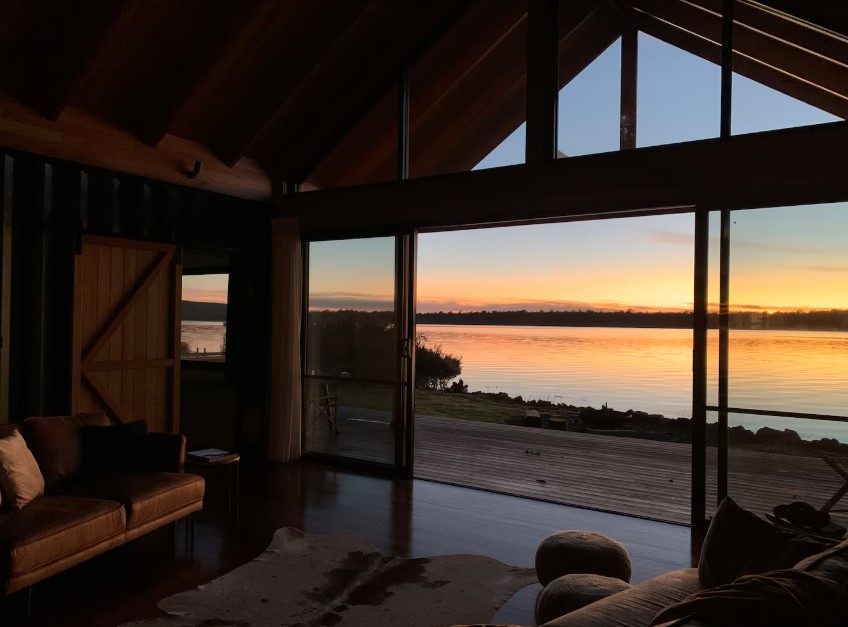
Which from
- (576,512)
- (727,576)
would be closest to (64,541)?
(727,576)

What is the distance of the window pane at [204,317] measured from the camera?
6918mm

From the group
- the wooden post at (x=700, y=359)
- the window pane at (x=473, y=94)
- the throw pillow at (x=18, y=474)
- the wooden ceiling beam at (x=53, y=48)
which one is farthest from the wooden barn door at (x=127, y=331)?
the wooden post at (x=700, y=359)

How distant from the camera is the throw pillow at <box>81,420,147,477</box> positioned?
398 centimetres

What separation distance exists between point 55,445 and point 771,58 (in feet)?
17.2

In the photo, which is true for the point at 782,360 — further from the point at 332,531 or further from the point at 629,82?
the point at 332,531

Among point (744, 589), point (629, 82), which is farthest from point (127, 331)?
point (744, 589)

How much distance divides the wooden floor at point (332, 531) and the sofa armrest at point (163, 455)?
18.9 inches

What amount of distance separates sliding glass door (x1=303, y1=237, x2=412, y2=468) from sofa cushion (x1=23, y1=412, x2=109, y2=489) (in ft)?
8.82

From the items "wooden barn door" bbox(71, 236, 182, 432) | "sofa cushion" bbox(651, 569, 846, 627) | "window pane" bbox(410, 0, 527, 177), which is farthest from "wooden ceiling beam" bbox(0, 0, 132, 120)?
"sofa cushion" bbox(651, 569, 846, 627)

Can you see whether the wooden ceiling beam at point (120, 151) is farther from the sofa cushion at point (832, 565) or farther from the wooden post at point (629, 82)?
the sofa cushion at point (832, 565)

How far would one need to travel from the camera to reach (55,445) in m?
3.83

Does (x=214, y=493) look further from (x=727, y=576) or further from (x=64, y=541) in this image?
(x=727, y=576)

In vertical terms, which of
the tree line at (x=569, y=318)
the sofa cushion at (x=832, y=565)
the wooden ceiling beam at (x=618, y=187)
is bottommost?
the sofa cushion at (x=832, y=565)

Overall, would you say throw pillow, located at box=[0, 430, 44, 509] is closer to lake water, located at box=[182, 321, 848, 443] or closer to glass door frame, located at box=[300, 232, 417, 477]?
glass door frame, located at box=[300, 232, 417, 477]
